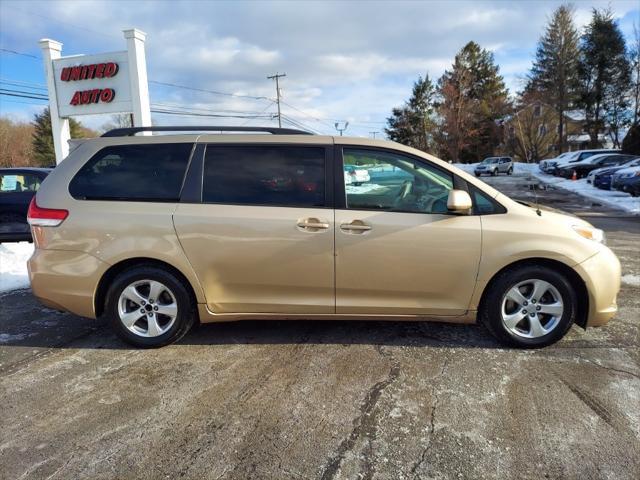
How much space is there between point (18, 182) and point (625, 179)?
2140 cm

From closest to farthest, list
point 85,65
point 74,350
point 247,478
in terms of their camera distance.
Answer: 1. point 247,478
2. point 74,350
3. point 85,65

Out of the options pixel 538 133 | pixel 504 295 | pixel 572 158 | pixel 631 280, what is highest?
pixel 538 133

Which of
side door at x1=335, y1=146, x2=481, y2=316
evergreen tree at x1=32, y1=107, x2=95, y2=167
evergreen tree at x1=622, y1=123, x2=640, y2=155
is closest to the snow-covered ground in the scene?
evergreen tree at x1=622, y1=123, x2=640, y2=155

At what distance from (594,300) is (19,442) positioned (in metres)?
4.19

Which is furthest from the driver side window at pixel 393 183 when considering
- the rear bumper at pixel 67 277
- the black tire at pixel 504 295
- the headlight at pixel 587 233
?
the rear bumper at pixel 67 277

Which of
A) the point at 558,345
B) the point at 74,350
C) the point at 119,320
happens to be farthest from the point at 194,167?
the point at 558,345

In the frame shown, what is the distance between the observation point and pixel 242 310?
154 inches

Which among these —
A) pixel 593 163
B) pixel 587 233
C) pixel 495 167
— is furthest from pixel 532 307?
pixel 495 167

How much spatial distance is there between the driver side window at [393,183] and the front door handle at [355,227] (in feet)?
0.47

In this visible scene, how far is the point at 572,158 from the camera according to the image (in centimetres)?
3259

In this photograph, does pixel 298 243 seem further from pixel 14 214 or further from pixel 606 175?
pixel 606 175

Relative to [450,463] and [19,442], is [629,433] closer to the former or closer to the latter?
[450,463]

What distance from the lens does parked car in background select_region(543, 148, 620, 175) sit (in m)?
31.5

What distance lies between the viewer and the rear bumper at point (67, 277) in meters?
3.83
